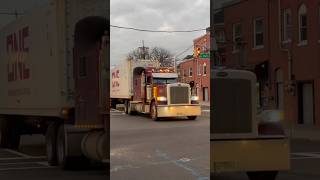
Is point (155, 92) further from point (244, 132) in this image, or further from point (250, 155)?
point (250, 155)

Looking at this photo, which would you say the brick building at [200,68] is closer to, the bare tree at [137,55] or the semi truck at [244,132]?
the bare tree at [137,55]

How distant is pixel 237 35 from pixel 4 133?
36.8 ft

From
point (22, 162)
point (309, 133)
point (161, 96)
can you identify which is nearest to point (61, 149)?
point (22, 162)

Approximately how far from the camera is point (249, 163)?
671cm

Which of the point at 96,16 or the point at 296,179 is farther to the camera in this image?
the point at 296,179

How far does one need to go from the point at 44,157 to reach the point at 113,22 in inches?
395

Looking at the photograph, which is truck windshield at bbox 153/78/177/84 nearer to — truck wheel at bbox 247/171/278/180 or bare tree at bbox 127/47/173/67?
bare tree at bbox 127/47/173/67

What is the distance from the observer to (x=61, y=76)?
9.59 meters

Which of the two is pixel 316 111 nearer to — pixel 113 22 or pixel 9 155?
pixel 9 155

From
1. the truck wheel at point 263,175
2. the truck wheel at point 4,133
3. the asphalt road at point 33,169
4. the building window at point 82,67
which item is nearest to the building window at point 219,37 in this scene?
the truck wheel at point 263,175

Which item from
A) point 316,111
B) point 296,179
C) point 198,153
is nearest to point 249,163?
point 198,153

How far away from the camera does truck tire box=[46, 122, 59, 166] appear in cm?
1083

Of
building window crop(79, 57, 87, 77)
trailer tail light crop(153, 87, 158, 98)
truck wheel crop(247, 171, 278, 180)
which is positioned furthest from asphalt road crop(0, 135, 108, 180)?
trailer tail light crop(153, 87, 158, 98)

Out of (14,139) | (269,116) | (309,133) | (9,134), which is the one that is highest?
(269,116)
